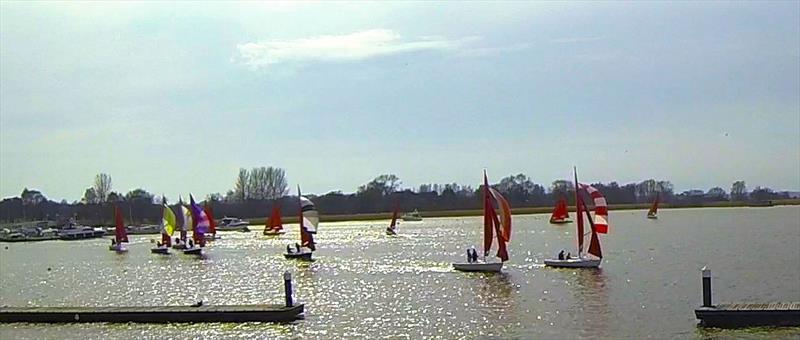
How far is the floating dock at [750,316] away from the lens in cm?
2391

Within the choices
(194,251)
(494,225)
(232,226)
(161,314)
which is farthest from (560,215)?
(161,314)

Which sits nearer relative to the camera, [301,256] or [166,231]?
[301,256]

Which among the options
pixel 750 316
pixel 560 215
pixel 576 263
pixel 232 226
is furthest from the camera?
pixel 232 226

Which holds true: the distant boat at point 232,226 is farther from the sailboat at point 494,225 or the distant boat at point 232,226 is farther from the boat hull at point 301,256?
the sailboat at point 494,225

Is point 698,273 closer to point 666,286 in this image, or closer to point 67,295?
point 666,286

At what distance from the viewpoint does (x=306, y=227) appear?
54.8 metres

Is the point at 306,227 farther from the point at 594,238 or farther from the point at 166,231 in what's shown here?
the point at 166,231

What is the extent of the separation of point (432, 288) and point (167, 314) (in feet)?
42.3

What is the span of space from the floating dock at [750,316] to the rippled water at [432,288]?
0.51m

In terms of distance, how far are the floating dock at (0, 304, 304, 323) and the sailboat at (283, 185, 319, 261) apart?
25.1m

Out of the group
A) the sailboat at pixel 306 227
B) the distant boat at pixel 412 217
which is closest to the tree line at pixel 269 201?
the distant boat at pixel 412 217

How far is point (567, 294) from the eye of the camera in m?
34.6

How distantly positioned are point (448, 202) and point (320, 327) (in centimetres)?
14583

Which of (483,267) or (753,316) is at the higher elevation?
(483,267)
